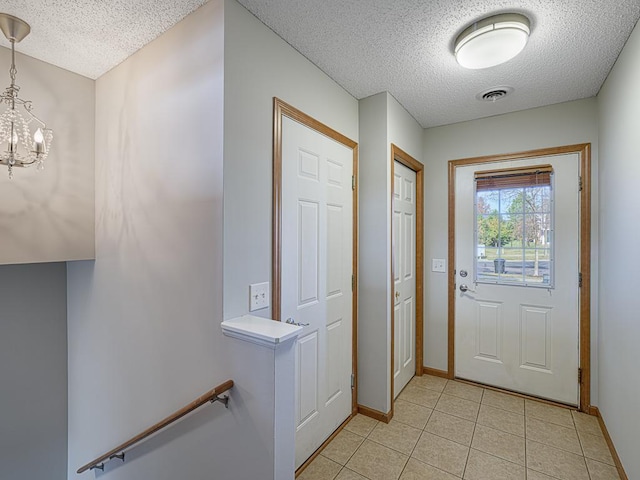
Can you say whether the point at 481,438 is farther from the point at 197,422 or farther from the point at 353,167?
the point at 353,167

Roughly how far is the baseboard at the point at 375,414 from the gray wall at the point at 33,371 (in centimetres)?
237

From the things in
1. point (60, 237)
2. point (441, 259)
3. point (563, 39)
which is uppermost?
point (563, 39)

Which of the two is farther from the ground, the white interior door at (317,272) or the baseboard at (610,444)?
the white interior door at (317,272)

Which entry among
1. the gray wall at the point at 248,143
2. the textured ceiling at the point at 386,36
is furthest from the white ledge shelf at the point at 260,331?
the textured ceiling at the point at 386,36

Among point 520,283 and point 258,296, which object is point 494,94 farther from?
point 258,296

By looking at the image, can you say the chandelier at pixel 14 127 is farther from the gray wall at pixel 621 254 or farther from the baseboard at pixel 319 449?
the gray wall at pixel 621 254

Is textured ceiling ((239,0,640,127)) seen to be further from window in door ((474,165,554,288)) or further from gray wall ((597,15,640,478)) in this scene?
window in door ((474,165,554,288))

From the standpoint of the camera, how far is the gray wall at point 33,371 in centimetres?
226

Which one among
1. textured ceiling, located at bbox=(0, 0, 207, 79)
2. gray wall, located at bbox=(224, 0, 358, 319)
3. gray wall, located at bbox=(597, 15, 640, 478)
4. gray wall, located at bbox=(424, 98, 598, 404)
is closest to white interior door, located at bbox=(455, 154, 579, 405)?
gray wall, located at bbox=(424, 98, 598, 404)

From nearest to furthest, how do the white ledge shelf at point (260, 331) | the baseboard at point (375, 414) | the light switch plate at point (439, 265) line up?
1. the white ledge shelf at point (260, 331)
2. the baseboard at point (375, 414)
3. the light switch plate at point (439, 265)

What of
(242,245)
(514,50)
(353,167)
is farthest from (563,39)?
(242,245)

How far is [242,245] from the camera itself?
1499 mm

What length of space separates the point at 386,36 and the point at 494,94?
1.21 m

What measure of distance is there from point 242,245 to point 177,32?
121 centimetres
